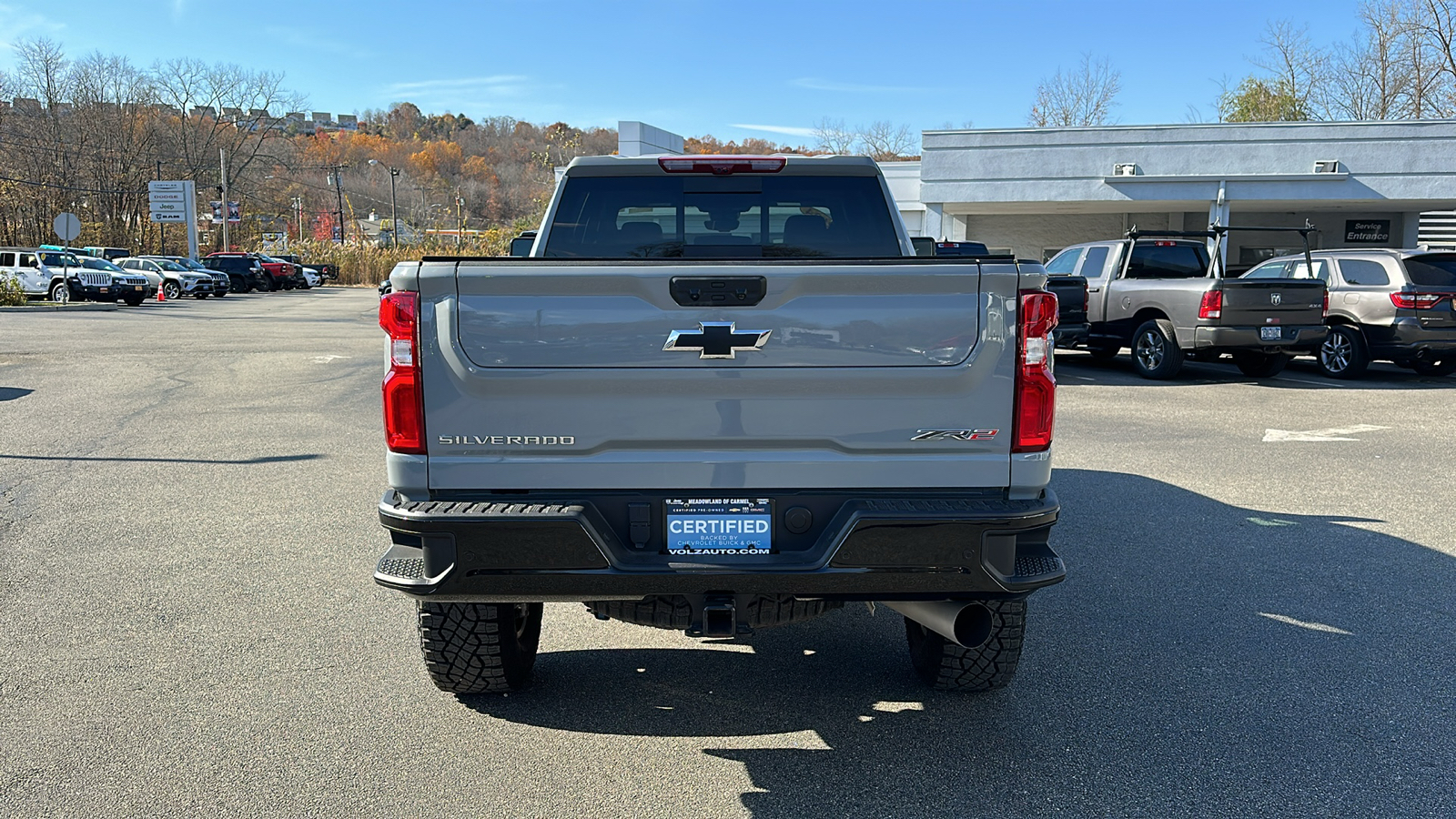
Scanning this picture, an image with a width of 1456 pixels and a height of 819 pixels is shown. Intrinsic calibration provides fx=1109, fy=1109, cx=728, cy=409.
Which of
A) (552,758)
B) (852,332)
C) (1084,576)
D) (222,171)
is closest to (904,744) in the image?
(552,758)

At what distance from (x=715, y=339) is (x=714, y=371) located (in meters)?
0.09

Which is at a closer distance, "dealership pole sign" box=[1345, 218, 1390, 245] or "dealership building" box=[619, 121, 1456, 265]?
"dealership building" box=[619, 121, 1456, 265]

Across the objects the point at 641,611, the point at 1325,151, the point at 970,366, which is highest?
the point at 1325,151

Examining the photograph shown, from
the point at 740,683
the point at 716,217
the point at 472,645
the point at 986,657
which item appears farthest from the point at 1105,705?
the point at 716,217

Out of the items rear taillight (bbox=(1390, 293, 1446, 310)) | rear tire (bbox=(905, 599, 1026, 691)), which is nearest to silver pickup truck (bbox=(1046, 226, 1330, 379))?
rear taillight (bbox=(1390, 293, 1446, 310))

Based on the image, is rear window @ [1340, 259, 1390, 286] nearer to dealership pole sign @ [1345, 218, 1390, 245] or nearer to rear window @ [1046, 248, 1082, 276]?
rear window @ [1046, 248, 1082, 276]

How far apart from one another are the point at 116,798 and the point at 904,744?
2.52m

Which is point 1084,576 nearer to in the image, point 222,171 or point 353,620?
point 353,620

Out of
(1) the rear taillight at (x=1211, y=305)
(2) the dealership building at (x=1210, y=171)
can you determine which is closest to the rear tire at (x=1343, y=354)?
(1) the rear taillight at (x=1211, y=305)

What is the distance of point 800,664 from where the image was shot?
4574 millimetres

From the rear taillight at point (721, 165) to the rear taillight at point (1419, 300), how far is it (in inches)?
488

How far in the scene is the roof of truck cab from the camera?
5.14 metres

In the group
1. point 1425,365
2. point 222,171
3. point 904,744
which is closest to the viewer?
point 904,744

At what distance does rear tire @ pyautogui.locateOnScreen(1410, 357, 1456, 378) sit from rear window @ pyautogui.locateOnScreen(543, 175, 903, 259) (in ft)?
43.9
